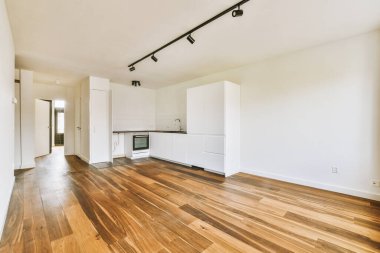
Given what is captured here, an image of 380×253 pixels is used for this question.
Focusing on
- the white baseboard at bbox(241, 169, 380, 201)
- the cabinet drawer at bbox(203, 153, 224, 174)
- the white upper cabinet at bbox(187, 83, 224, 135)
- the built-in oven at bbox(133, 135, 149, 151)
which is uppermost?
the white upper cabinet at bbox(187, 83, 224, 135)

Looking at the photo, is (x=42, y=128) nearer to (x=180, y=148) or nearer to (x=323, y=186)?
(x=180, y=148)

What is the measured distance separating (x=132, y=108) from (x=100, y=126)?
Result: 1.53 m

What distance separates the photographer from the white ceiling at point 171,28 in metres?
2.09

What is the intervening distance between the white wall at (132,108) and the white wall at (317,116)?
3.85 metres

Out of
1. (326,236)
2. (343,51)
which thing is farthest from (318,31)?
(326,236)

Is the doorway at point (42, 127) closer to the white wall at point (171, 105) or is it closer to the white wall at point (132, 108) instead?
the white wall at point (132, 108)

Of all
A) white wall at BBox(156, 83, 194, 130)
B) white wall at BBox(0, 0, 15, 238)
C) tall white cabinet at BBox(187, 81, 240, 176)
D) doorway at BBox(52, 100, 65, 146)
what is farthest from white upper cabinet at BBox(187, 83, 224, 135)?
doorway at BBox(52, 100, 65, 146)

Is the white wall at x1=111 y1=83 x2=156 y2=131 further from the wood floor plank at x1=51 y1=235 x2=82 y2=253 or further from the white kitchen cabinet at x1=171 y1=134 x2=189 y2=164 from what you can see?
the wood floor plank at x1=51 y1=235 x2=82 y2=253

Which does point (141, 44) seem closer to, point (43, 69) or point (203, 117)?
point (203, 117)

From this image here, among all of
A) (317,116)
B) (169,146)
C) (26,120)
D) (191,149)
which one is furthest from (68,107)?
(317,116)

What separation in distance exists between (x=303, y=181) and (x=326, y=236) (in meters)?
1.63

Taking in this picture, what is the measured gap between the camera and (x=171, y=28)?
256 centimetres

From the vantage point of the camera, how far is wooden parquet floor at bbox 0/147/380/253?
167cm

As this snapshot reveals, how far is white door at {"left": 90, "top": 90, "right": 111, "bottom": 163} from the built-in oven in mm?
793
